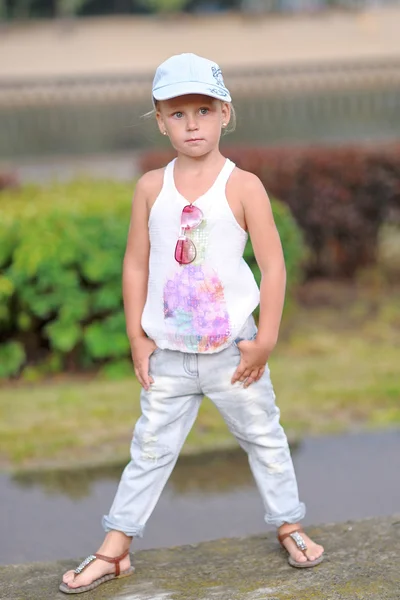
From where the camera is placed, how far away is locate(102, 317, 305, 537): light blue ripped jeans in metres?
2.78

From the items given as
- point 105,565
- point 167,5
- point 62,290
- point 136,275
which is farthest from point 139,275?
point 167,5

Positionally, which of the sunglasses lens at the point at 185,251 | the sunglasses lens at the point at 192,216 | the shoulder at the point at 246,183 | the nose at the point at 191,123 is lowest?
the sunglasses lens at the point at 185,251

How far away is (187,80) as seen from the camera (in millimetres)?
2594

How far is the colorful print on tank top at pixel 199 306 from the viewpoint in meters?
2.72

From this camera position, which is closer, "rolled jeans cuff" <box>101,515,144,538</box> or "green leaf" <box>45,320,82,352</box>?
"rolled jeans cuff" <box>101,515,144,538</box>

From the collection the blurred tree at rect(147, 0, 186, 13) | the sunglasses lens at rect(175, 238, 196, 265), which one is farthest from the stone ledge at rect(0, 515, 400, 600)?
the blurred tree at rect(147, 0, 186, 13)

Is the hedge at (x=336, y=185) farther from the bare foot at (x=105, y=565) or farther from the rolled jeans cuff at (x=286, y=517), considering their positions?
the bare foot at (x=105, y=565)

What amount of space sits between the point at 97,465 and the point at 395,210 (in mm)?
3913

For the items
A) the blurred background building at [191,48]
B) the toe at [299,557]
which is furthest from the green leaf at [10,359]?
the blurred background building at [191,48]

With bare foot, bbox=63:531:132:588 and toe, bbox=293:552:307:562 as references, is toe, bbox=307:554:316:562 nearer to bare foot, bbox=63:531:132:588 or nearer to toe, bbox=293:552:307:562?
toe, bbox=293:552:307:562

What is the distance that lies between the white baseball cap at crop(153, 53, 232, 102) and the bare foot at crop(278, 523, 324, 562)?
1.27 m

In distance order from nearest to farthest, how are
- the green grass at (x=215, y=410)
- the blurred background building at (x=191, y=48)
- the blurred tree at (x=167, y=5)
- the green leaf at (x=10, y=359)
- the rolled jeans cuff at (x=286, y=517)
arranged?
the rolled jeans cuff at (x=286, y=517) → the green grass at (x=215, y=410) → the green leaf at (x=10, y=359) → the blurred background building at (x=191, y=48) → the blurred tree at (x=167, y=5)

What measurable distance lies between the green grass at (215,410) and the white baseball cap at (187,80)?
202 centimetres

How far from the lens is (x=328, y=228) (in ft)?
24.0
